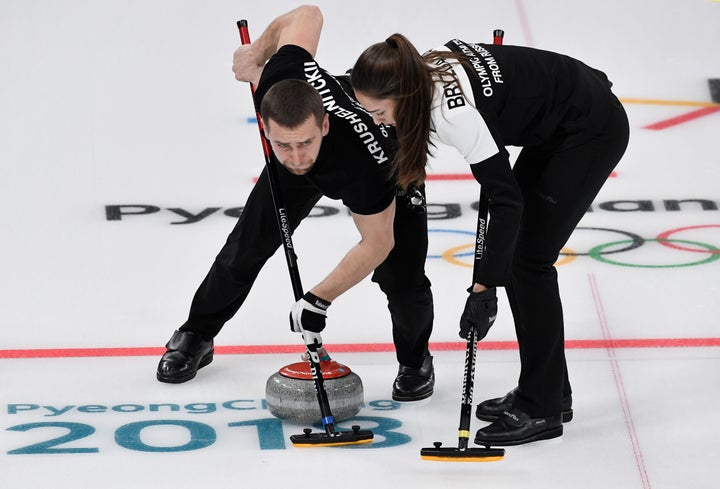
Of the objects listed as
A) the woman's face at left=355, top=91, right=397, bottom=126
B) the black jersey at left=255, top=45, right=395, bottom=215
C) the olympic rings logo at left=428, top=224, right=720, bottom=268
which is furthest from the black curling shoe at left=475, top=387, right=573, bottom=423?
the olympic rings logo at left=428, top=224, right=720, bottom=268

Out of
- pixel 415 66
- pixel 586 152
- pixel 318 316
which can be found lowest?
pixel 318 316

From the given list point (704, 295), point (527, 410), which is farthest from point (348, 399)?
point (704, 295)

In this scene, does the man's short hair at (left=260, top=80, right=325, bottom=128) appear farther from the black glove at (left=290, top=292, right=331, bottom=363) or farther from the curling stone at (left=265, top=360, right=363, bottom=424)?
the curling stone at (left=265, top=360, right=363, bottom=424)

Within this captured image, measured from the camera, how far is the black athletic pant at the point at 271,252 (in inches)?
176

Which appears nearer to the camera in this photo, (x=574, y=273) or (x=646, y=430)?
(x=646, y=430)

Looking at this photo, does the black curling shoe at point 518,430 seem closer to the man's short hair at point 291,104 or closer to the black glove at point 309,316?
the black glove at point 309,316

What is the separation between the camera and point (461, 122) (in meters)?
3.67

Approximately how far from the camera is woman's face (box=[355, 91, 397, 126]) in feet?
11.9

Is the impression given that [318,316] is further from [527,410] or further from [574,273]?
[574,273]

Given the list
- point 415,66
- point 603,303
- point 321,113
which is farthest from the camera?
point 603,303

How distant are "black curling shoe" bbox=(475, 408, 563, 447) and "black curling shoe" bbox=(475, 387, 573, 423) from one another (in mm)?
126

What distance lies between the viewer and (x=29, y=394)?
451 cm

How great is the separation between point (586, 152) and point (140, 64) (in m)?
4.48

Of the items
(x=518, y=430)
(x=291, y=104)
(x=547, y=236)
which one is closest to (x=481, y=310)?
(x=547, y=236)
